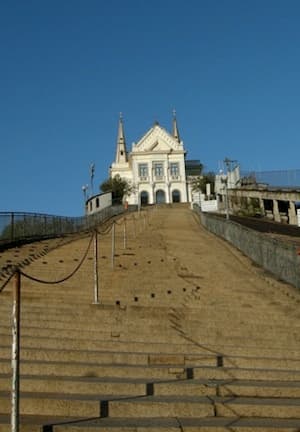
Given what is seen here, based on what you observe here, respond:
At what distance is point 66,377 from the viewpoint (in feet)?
24.8

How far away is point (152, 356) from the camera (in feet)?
28.1

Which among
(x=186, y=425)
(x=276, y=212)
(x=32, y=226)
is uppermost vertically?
(x=276, y=212)

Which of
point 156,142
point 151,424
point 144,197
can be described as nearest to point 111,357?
point 151,424

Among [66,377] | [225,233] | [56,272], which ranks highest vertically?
[225,233]

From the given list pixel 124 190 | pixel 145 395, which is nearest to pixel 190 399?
pixel 145 395

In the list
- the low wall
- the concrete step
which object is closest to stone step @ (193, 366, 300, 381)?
the concrete step

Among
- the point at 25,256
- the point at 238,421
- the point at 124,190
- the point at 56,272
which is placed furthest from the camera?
the point at 124,190

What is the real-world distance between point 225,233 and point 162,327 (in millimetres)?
21348

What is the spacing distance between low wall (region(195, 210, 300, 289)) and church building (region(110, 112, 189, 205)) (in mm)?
84749

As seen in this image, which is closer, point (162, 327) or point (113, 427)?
point (113, 427)

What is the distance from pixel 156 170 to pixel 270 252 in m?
101

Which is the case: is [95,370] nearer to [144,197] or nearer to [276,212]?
[276,212]

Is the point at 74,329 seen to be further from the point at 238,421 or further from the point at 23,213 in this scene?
the point at 23,213

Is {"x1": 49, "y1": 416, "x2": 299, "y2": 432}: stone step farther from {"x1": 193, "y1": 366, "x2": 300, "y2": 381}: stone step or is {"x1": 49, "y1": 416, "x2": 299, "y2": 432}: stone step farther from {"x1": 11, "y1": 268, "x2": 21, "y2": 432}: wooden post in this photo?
{"x1": 193, "y1": 366, "x2": 300, "y2": 381}: stone step
